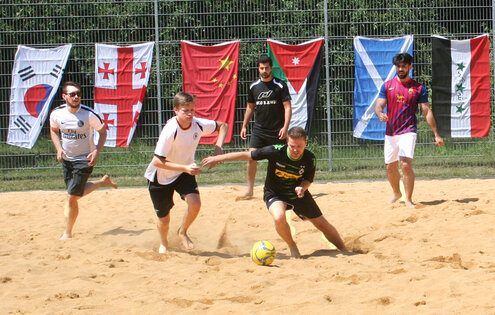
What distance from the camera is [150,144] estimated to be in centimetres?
1330

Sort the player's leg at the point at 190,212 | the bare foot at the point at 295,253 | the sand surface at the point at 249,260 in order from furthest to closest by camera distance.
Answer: the player's leg at the point at 190,212
the bare foot at the point at 295,253
the sand surface at the point at 249,260

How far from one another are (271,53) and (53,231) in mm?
6129

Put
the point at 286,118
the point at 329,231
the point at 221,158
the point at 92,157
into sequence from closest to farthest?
the point at 221,158, the point at 329,231, the point at 92,157, the point at 286,118

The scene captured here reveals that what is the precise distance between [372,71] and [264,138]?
13.5 feet

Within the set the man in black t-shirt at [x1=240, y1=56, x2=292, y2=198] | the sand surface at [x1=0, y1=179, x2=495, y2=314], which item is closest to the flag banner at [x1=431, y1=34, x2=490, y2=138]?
the sand surface at [x1=0, y1=179, x2=495, y2=314]

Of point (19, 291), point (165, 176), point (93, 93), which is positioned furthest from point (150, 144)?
point (19, 291)

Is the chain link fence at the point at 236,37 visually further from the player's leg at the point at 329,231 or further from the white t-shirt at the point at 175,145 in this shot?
the player's leg at the point at 329,231

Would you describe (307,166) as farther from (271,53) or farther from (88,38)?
(88,38)

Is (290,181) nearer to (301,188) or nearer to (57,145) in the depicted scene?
(301,188)

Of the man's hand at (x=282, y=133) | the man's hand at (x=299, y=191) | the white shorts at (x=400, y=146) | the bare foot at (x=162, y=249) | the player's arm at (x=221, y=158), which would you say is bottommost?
the bare foot at (x=162, y=249)

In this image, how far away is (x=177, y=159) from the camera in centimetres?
721

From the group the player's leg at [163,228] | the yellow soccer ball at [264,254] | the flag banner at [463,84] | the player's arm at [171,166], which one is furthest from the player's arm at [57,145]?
the flag banner at [463,84]

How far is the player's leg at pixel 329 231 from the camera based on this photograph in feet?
23.2

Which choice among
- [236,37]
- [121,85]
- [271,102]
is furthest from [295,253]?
[236,37]
